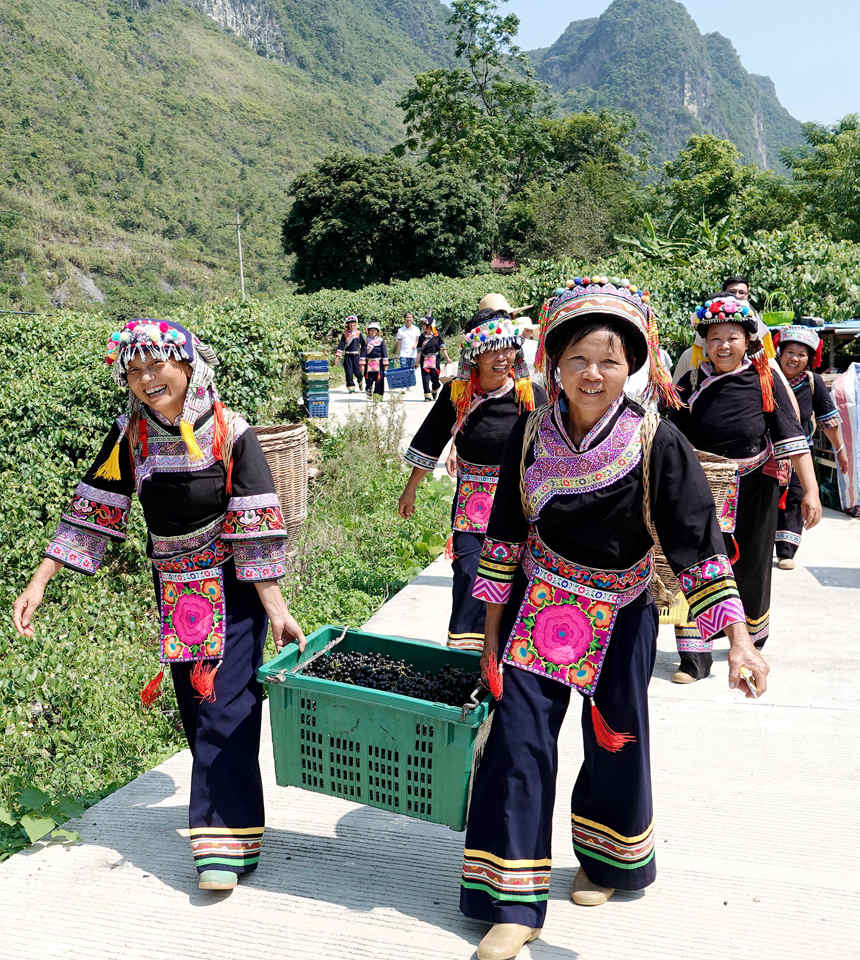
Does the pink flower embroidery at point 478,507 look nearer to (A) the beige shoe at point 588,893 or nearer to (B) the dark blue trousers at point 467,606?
(B) the dark blue trousers at point 467,606

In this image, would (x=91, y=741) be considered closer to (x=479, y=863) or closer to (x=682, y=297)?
(x=479, y=863)

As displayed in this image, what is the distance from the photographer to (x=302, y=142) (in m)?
99.6

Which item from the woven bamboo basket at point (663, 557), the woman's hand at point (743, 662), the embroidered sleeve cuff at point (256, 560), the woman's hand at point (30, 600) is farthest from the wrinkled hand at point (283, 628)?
→ the woven bamboo basket at point (663, 557)

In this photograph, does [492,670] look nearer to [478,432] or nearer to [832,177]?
[478,432]

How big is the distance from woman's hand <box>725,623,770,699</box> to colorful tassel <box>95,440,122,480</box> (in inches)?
84.9

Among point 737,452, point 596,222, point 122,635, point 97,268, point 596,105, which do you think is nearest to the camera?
point 737,452

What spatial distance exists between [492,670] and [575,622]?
30 cm

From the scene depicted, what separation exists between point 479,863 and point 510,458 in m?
1.25

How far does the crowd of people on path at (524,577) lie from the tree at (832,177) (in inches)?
1235

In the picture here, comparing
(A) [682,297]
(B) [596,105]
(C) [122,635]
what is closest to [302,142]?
(B) [596,105]

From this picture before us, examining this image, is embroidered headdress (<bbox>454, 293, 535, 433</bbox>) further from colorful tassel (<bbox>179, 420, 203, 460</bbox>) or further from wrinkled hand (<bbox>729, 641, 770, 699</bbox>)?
wrinkled hand (<bbox>729, 641, 770, 699</bbox>)

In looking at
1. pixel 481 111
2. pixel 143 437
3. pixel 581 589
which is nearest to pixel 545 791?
pixel 581 589

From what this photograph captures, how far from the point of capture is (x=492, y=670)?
2.95 metres

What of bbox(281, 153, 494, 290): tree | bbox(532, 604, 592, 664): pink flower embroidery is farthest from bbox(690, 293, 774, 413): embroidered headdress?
bbox(281, 153, 494, 290): tree
